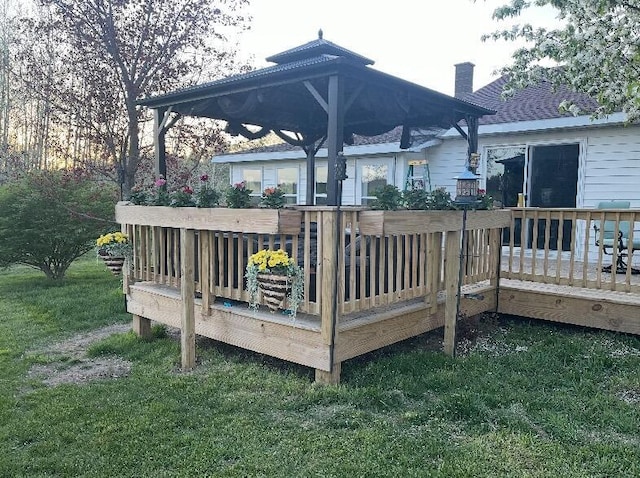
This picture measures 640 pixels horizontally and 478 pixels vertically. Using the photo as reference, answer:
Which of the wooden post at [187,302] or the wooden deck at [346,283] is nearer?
the wooden deck at [346,283]

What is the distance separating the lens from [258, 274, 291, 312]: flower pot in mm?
3379

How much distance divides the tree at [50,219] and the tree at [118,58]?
2.52 ft

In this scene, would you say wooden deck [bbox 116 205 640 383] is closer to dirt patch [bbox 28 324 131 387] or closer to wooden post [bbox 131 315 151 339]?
wooden post [bbox 131 315 151 339]

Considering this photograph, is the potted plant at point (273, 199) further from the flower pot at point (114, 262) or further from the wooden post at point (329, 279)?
the flower pot at point (114, 262)

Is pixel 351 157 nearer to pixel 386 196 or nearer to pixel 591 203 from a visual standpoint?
pixel 591 203

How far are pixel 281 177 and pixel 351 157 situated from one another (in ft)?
7.61

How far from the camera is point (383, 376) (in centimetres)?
368

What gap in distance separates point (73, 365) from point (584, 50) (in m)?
6.39

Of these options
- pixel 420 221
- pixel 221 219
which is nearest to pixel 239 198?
pixel 221 219

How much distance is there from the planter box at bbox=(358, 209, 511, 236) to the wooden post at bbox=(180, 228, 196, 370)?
146cm

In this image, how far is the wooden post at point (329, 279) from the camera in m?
3.33

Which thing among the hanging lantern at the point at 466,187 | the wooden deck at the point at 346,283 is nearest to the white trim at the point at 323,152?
the wooden deck at the point at 346,283

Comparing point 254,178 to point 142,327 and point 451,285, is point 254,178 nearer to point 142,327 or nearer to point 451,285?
point 142,327

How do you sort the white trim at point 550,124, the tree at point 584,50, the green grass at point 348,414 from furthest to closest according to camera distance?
the white trim at point 550,124
the tree at point 584,50
the green grass at point 348,414
